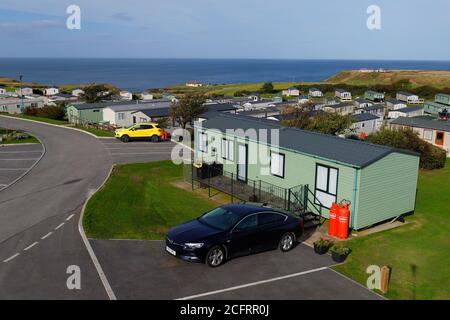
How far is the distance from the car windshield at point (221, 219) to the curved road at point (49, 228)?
12.8ft

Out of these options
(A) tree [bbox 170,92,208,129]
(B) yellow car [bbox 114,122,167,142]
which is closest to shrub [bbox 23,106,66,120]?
(A) tree [bbox 170,92,208,129]

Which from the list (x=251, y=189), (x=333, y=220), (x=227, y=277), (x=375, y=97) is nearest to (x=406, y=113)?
(x=375, y=97)

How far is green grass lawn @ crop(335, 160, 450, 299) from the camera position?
40.5 ft

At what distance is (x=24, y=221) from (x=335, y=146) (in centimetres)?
1325

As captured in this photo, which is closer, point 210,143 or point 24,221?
point 24,221

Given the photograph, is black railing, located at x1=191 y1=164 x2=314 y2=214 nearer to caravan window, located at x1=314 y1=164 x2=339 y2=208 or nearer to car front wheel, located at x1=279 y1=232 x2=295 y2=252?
caravan window, located at x1=314 y1=164 x2=339 y2=208

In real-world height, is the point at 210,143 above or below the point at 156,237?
above

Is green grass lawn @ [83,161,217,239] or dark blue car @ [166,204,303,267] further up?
dark blue car @ [166,204,303,267]

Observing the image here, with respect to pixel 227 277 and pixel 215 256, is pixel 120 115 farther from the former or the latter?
pixel 227 277

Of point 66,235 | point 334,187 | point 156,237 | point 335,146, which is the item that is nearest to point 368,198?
point 334,187

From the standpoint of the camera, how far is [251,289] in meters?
12.0

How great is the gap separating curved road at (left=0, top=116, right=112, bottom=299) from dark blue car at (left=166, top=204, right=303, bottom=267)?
2.74m

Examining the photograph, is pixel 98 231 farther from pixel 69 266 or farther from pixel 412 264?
pixel 412 264

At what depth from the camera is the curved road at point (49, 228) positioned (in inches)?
466
